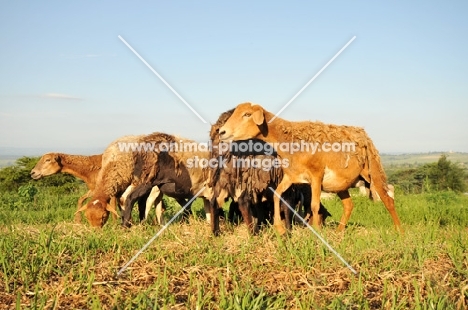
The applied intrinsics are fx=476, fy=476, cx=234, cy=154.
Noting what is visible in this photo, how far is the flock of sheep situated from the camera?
7953 millimetres

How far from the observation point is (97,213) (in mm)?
8930

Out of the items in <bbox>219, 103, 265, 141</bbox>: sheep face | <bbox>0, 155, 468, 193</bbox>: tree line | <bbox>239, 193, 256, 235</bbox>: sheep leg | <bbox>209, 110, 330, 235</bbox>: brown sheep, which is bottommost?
<bbox>0, 155, 468, 193</bbox>: tree line

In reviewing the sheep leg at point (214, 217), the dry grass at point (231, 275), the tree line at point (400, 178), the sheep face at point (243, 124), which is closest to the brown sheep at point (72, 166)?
the tree line at point (400, 178)

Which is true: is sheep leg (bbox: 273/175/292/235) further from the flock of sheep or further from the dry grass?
the dry grass

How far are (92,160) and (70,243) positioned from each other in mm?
8506

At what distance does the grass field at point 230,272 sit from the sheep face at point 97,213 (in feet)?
7.51

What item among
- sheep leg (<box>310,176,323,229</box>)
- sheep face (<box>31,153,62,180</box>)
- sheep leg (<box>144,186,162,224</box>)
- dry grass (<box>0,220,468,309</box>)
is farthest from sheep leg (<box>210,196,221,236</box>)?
sheep face (<box>31,153,62,180</box>)

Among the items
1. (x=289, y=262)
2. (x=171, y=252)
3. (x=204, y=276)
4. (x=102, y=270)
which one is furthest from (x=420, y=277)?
(x=102, y=270)

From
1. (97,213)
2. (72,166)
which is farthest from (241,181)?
(72,166)

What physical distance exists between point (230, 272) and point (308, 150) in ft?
12.6

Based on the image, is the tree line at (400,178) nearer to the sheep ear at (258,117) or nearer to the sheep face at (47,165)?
the sheep face at (47,165)

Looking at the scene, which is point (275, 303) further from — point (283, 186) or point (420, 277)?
point (283, 186)

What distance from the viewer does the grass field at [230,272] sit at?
13.2 ft

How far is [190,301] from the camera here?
4016mm
